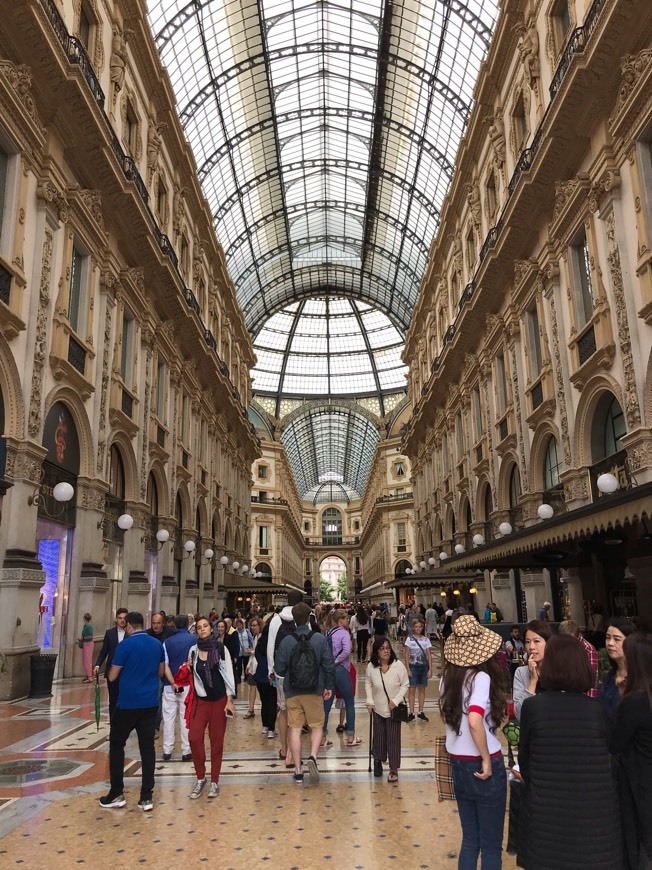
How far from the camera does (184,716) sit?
7.13 metres

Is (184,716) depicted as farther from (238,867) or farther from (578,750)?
(578,750)

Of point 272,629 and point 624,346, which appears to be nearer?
point 272,629

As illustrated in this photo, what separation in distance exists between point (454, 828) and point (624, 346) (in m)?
9.95

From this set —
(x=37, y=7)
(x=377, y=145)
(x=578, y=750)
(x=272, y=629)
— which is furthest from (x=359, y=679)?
(x=377, y=145)

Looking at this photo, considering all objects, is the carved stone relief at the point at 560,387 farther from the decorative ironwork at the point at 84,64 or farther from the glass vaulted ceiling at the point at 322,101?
the glass vaulted ceiling at the point at 322,101

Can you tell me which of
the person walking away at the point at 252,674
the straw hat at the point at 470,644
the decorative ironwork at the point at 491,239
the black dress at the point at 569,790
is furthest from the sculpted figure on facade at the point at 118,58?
the black dress at the point at 569,790

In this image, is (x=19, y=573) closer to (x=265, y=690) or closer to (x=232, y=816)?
(x=265, y=690)

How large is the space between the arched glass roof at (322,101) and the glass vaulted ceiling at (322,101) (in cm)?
7

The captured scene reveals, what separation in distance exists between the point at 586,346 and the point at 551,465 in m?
4.39

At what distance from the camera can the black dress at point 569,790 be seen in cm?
296

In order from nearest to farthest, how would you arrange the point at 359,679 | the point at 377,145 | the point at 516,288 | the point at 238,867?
the point at 238,867 < the point at 359,679 < the point at 516,288 < the point at 377,145

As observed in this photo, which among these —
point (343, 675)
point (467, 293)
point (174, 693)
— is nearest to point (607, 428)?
point (343, 675)

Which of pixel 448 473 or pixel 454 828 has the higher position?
pixel 448 473

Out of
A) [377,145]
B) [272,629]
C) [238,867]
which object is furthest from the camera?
[377,145]
